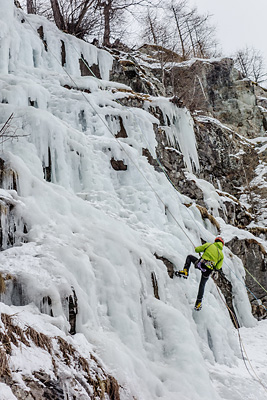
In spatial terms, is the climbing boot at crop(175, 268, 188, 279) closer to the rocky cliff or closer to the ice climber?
the ice climber

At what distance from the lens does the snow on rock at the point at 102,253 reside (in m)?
3.35

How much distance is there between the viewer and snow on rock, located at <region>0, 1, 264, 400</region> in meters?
3.35

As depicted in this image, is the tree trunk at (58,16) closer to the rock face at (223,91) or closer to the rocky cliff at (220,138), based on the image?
the rocky cliff at (220,138)

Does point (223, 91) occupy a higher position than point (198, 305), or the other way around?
point (223, 91)

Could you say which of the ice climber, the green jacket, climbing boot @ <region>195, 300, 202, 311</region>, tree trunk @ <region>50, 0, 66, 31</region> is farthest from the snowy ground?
tree trunk @ <region>50, 0, 66, 31</region>

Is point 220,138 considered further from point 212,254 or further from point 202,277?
point 202,277

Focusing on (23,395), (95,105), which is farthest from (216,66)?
(23,395)

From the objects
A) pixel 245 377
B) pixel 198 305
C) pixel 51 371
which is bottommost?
pixel 245 377

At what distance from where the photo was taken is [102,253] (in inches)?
186

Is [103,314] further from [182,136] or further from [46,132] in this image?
[182,136]

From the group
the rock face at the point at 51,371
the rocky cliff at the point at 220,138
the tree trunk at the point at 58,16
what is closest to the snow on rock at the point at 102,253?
the rock face at the point at 51,371

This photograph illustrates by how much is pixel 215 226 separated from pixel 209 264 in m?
3.98

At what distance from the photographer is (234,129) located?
695 inches

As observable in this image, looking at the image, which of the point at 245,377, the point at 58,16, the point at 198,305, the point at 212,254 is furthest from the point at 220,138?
the point at 245,377
